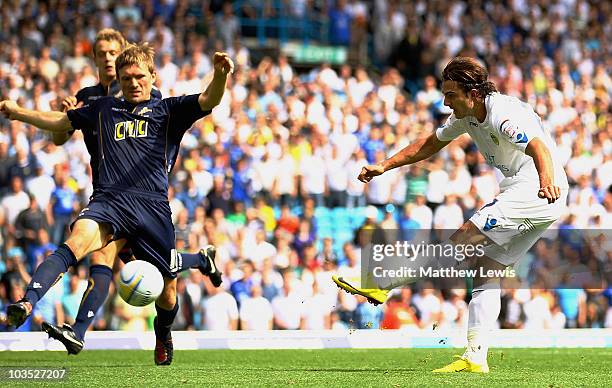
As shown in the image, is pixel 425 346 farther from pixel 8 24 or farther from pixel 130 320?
pixel 8 24

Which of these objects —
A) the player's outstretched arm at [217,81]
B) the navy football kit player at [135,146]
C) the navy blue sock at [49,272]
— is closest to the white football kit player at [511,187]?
the player's outstretched arm at [217,81]

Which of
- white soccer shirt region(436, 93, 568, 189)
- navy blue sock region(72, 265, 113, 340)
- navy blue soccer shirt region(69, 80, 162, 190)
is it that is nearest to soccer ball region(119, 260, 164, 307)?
navy blue sock region(72, 265, 113, 340)

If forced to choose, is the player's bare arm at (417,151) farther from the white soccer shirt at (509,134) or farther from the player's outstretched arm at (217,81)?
the player's outstretched arm at (217,81)

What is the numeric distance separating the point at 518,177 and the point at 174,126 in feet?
8.77

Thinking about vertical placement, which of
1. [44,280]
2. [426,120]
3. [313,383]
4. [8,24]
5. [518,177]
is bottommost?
[313,383]

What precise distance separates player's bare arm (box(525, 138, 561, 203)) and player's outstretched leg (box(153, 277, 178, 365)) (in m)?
3.06

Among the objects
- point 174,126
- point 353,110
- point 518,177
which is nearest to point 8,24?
point 353,110

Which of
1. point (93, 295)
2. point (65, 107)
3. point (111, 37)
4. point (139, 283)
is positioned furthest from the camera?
point (111, 37)

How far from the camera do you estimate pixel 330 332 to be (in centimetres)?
1389

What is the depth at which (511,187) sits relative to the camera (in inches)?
360

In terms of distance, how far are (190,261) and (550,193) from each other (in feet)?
10.6

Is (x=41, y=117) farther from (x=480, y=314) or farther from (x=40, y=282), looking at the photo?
(x=480, y=314)

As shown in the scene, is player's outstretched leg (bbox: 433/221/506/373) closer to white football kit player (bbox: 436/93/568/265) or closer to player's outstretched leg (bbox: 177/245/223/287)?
white football kit player (bbox: 436/93/568/265)

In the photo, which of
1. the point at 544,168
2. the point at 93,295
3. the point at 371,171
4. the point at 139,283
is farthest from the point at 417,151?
the point at 93,295
